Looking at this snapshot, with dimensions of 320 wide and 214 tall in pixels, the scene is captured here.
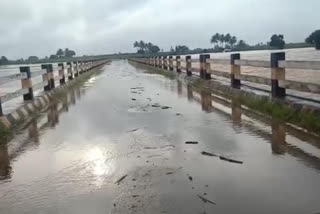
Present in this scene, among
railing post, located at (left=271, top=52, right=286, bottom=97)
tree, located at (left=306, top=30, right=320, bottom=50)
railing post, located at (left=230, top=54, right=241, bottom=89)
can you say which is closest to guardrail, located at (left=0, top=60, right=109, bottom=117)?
railing post, located at (left=271, top=52, right=286, bottom=97)

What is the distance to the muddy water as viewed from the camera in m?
4.11

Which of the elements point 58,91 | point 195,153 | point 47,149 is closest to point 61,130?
point 47,149

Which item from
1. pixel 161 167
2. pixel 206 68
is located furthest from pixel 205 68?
pixel 161 167

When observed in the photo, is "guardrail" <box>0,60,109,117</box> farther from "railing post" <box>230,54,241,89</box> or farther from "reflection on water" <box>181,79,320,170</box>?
"railing post" <box>230,54,241,89</box>


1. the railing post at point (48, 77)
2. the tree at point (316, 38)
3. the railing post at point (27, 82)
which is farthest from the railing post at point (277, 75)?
the tree at point (316, 38)

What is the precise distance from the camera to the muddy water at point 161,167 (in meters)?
4.11

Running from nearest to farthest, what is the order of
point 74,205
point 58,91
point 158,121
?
point 74,205, point 158,121, point 58,91

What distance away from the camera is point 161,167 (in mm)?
5273

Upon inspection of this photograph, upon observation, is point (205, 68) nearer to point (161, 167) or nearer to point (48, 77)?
point (48, 77)

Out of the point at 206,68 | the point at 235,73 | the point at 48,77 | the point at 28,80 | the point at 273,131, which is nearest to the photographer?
the point at 273,131

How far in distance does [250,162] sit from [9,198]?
2.75 meters

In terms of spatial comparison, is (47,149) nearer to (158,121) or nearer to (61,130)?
(61,130)

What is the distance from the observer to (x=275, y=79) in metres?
9.20

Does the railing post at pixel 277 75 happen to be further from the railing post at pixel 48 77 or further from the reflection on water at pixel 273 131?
the railing post at pixel 48 77
